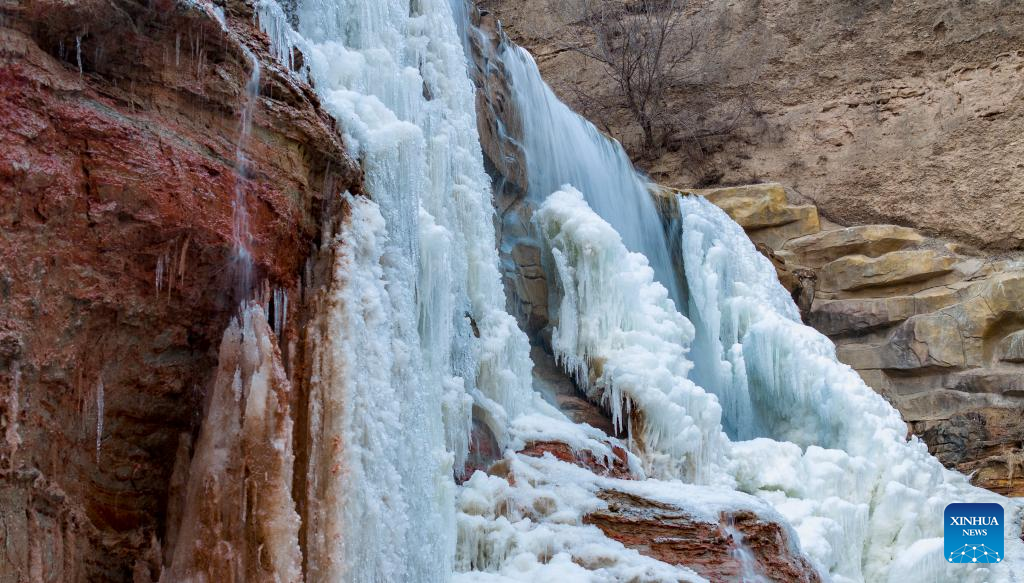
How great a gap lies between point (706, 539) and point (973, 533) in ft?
11.1

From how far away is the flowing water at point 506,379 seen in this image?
4.09m

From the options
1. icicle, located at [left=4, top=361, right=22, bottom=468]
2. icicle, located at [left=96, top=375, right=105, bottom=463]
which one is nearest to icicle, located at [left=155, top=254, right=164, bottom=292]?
icicle, located at [left=96, top=375, right=105, bottom=463]

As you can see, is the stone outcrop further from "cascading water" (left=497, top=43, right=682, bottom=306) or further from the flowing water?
"cascading water" (left=497, top=43, right=682, bottom=306)

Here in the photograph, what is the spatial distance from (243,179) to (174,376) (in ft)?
2.69

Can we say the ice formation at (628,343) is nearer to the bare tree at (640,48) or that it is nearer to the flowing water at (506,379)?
the flowing water at (506,379)

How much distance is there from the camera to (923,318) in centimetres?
1141

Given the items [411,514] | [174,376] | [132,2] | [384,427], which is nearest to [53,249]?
[174,376]

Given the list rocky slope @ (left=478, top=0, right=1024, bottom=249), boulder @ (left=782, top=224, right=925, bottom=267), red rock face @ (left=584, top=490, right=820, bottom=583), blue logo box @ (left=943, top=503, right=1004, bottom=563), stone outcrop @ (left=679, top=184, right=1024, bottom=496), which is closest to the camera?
red rock face @ (left=584, top=490, right=820, bottom=583)

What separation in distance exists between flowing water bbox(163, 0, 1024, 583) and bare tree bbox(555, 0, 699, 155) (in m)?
4.55

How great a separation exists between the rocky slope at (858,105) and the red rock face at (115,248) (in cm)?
1076

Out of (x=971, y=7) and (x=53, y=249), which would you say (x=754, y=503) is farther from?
(x=971, y=7)

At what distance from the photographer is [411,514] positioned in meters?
4.52

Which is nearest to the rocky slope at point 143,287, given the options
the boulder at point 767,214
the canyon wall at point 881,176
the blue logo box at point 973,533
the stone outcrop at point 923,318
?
the canyon wall at point 881,176

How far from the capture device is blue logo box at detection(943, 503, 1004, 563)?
7.55m
